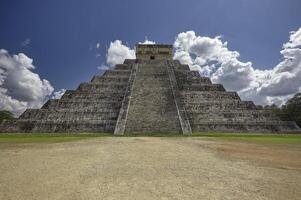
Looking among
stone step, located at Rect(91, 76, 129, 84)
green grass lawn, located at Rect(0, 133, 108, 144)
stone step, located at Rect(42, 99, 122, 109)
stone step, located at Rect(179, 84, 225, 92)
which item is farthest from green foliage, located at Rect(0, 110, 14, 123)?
stone step, located at Rect(179, 84, 225, 92)

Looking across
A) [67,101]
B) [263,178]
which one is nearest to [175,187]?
[263,178]

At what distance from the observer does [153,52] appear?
33.9 metres

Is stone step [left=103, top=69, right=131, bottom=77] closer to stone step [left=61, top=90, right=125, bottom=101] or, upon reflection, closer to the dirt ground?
stone step [left=61, top=90, right=125, bottom=101]

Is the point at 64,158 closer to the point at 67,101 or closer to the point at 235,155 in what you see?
the point at 235,155

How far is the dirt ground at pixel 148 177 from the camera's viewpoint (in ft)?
11.7

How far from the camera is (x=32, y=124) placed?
1569cm

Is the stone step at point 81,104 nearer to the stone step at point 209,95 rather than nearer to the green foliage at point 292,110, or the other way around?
the stone step at point 209,95

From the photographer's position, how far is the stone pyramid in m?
15.0

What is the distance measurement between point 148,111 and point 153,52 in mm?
19394

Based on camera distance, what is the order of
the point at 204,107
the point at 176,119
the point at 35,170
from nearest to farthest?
the point at 35,170, the point at 176,119, the point at 204,107

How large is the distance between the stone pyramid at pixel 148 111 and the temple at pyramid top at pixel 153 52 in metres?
11.7

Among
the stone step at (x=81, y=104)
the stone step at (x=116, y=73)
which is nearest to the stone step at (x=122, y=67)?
the stone step at (x=116, y=73)

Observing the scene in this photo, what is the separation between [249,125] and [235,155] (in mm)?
9518

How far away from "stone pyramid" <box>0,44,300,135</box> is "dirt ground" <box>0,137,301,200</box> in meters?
7.53
